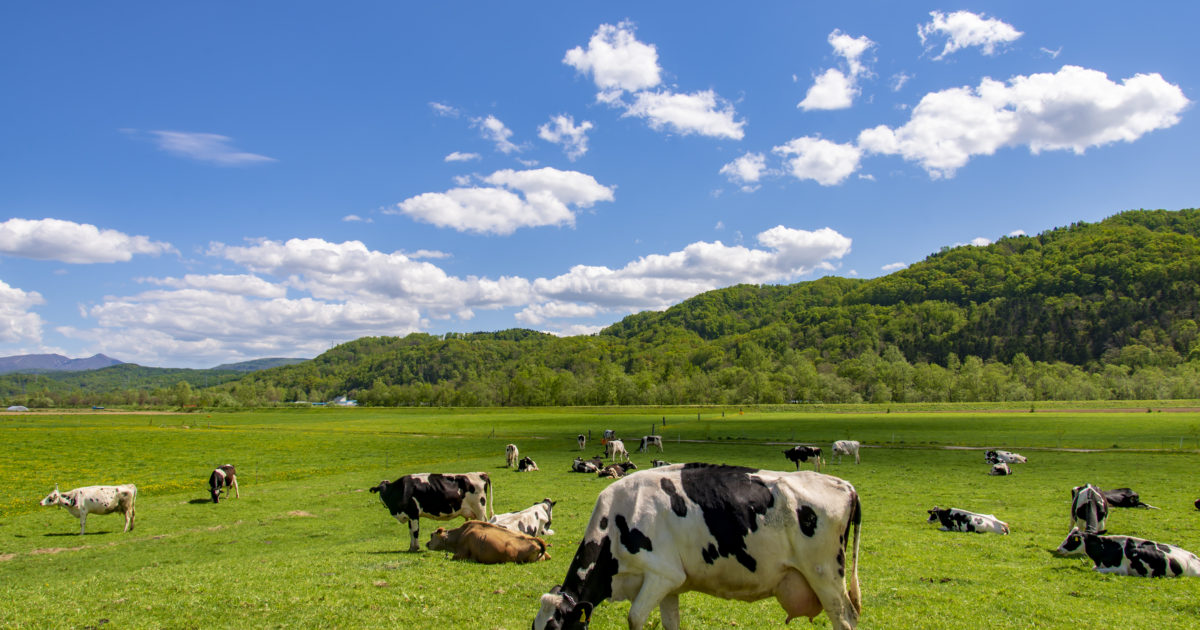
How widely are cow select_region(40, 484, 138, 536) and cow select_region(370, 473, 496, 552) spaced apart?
10675mm

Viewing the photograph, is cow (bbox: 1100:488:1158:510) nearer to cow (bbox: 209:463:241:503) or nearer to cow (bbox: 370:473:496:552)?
cow (bbox: 370:473:496:552)

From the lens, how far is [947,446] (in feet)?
147

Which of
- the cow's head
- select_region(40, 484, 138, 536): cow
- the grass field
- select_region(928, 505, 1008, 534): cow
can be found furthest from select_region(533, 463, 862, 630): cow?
select_region(40, 484, 138, 536): cow

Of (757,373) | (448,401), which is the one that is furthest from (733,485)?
(448,401)

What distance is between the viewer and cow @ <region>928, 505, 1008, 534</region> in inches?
615

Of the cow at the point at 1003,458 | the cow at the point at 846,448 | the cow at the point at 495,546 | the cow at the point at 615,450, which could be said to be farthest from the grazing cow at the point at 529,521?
the cow at the point at 1003,458

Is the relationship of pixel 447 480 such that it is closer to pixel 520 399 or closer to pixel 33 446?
pixel 33 446

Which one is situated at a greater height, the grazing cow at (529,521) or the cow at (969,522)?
the grazing cow at (529,521)

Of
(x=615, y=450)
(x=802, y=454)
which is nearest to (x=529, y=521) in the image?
(x=802, y=454)

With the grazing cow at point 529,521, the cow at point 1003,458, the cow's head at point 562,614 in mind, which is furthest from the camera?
the cow at point 1003,458

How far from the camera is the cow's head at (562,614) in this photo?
249 inches

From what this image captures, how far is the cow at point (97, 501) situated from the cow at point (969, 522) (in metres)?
25.6

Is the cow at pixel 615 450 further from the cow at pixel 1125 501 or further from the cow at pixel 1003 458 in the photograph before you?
the cow at pixel 1125 501

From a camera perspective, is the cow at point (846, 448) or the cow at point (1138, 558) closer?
the cow at point (1138, 558)
